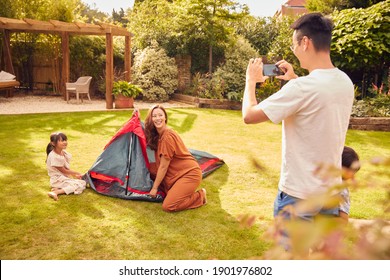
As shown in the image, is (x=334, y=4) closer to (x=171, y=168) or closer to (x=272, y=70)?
(x=171, y=168)

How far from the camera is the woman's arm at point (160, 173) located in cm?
463

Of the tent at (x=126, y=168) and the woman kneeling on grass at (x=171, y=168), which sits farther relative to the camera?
the tent at (x=126, y=168)

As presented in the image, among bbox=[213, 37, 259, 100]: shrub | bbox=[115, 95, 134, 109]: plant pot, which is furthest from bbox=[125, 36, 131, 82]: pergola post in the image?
bbox=[213, 37, 259, 100]: shrub

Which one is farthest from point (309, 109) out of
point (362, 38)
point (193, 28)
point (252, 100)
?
point (193, 28)

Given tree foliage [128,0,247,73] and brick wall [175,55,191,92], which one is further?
brick wall [175,55,191,92]

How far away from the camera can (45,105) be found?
43.9 feet

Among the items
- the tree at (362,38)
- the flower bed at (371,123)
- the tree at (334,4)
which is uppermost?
the tree at (334,4)

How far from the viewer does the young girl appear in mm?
4852

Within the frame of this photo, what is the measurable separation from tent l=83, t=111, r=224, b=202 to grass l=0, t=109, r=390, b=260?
0.15m

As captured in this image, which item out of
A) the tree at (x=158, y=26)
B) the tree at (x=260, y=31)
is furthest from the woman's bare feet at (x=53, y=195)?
the tree at (x=260, y=31)

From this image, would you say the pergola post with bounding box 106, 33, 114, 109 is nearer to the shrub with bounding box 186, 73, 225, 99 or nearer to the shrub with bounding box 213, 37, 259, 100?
the shrub with bounding box 186, 73, 225, 99

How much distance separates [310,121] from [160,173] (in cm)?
279

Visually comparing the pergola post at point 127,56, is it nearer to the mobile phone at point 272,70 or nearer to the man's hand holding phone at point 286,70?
the mobile phone at point 272,70

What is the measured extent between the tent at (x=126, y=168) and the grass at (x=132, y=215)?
147mm
